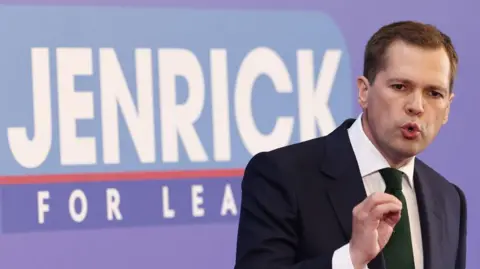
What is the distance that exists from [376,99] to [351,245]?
323mm

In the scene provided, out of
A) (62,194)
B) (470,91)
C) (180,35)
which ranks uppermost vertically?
(180,35)

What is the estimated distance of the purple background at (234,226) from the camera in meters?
2.55

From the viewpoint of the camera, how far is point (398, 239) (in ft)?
6.11

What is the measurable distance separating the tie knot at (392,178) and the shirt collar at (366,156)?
13 mm

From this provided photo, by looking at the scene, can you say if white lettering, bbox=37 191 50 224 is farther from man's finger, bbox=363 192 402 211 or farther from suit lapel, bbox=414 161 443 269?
man's finger, bbox=363 192 402 211

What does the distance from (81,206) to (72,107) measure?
0.26 m

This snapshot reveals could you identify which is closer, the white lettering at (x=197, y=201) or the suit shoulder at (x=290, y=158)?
the suit shoulder at (x=290, y=158)

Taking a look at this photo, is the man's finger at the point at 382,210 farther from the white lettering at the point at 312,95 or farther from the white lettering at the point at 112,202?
the white lettering at the point at 312,95

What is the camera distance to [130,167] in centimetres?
262

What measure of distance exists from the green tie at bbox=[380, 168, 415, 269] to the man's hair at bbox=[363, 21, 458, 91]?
187 millimetres

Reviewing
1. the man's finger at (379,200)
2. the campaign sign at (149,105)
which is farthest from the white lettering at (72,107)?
the man's finger at (379,200)

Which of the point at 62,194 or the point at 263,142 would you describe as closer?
the point at 62,194

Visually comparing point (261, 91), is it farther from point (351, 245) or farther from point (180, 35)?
point (351, 245)

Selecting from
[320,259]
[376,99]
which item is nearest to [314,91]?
[376,99]
